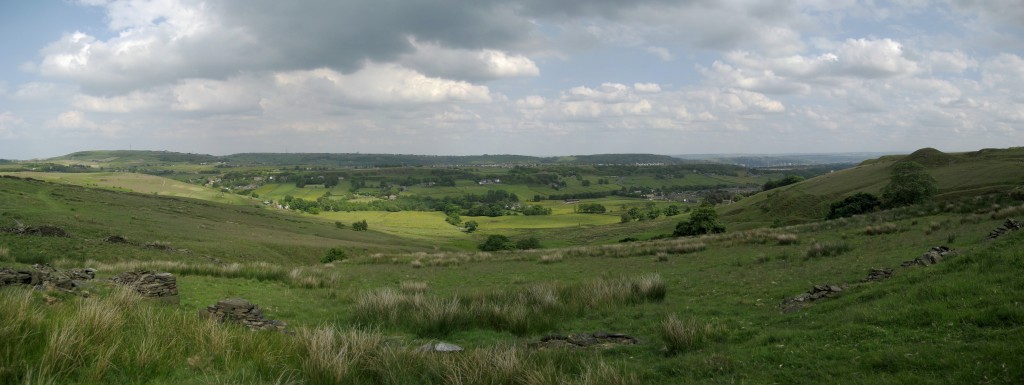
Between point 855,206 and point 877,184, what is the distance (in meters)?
21.8

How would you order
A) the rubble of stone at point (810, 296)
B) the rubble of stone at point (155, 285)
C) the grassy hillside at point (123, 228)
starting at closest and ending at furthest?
1. the rubble of stone at point (810, 296)
2. the rubble of stone at point (155, 285)
3. the grassy hillside at point (123, 228)

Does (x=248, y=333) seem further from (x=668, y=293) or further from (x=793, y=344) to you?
(x=668, y=293)

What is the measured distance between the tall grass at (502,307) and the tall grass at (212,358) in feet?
13.0

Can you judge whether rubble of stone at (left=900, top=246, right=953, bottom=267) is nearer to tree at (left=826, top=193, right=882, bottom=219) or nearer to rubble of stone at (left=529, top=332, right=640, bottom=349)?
rubble of stone at (left=529, top=332, right=640, bottom=349)

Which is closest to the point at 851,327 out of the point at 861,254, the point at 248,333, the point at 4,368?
the point at 248,333

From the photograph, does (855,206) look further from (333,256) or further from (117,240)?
(117,240)

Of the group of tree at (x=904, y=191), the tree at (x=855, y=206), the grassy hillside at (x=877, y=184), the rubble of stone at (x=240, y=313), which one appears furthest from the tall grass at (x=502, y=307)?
the grassy hillside at (x=877, y=184)

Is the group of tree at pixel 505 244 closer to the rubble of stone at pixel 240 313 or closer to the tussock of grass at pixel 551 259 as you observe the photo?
the tussock of grass at pixel 551 259

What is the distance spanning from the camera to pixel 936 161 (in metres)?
75.9

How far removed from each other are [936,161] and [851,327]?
290 ft

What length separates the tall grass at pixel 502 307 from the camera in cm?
1180

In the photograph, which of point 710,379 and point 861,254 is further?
point 861,254

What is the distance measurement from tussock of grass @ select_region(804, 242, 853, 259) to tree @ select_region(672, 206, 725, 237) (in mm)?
33649

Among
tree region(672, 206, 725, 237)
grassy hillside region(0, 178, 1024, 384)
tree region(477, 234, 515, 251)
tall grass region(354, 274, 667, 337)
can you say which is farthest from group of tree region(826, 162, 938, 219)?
tall grass region(354, 274, 667, 337)
